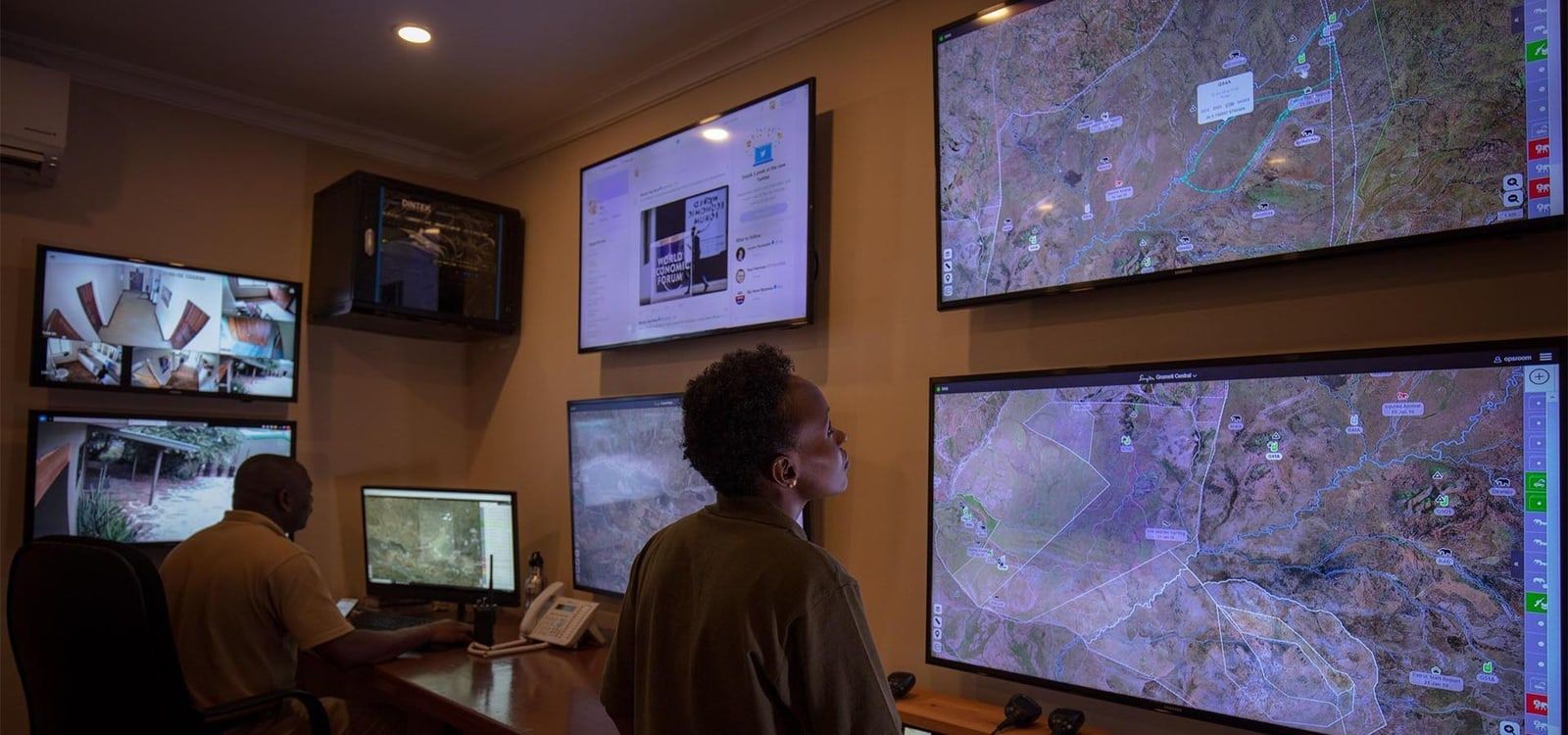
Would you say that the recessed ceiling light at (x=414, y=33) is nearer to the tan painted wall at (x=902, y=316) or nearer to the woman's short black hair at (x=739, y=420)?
the tan painted wall at (x=902, y=316)

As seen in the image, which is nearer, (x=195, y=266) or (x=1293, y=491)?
(x=1293, y=491)

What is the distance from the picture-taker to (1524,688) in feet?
4.70

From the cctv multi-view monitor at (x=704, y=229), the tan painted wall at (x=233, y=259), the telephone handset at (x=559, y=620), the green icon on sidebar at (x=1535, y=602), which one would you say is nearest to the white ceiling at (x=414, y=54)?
the tan painted wall at (x=233, y=259)

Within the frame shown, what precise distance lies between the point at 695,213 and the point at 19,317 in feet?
7.62

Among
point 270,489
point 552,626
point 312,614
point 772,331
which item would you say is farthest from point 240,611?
point 772,331

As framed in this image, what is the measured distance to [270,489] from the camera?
2.72 meters

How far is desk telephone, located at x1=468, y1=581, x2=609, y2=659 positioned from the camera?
2953 mm

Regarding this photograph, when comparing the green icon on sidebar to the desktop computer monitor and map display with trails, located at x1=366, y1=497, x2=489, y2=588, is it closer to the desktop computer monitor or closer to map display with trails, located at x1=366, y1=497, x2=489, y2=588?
the desktop computer monitor

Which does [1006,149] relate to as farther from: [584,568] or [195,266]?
[195,266]

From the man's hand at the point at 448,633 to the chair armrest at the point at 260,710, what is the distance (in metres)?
0.44

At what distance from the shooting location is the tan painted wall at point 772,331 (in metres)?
1.75

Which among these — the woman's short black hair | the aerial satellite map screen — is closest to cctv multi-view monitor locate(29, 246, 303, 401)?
the aerial satellite map screen

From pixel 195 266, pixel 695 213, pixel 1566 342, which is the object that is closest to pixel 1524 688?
pixel 1566 342

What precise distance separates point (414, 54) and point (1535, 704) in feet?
11.1
